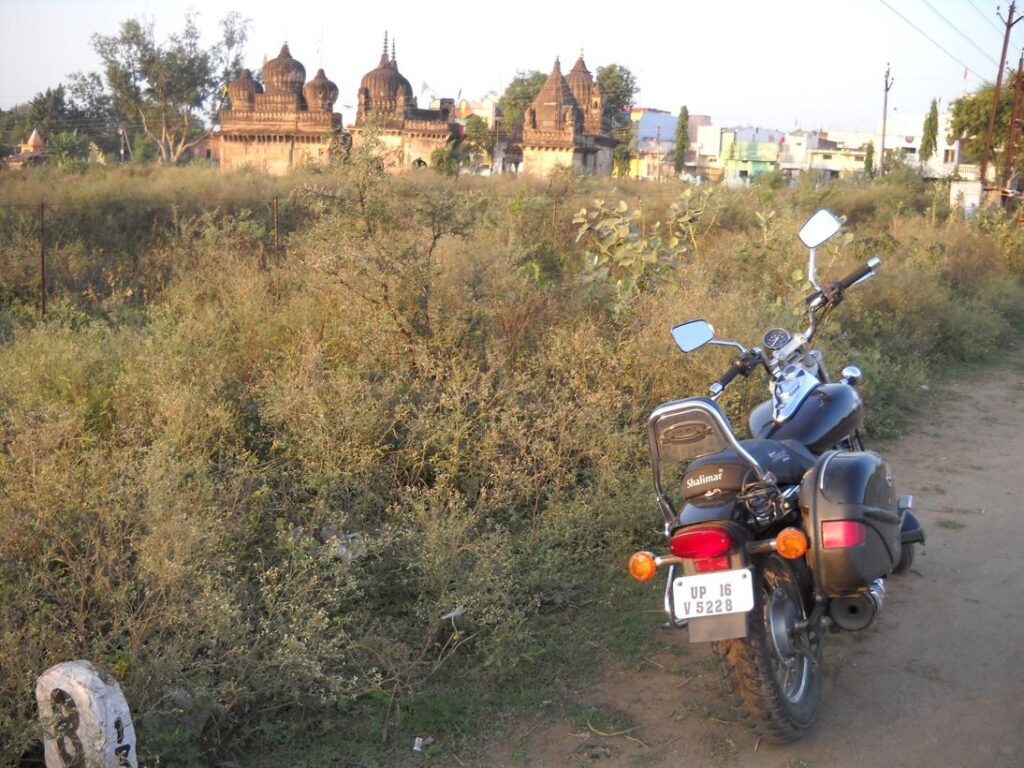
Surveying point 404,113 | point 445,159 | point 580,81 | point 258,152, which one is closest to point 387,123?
point 445,159

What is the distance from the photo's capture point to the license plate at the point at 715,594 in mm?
3148

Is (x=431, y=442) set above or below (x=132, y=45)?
below

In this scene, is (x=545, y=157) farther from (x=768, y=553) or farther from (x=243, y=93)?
(x=768, y=553)

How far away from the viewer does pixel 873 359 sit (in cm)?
843

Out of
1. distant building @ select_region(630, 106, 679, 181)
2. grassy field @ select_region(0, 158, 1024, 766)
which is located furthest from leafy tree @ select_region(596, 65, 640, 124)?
grassy field @ select_region(0, 158, 1024, 766)

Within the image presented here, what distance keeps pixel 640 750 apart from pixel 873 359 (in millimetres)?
5800

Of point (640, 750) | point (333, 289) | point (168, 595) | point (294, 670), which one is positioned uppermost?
point (333, 289)

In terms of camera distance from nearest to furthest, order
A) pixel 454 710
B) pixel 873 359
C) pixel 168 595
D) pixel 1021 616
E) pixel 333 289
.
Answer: pixel 168 595 → pixel 454 710 → pixel 1021 616 → pixel 333 289 → pixel 873 359

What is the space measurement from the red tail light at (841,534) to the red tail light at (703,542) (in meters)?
0.33

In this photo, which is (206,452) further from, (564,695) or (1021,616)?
(1021,616)

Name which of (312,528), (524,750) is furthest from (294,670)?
(312,528)

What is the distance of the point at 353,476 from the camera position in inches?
192

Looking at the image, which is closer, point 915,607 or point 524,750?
point 524,750

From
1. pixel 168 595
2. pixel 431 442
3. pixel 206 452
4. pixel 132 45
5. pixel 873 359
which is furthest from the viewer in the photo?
pixel 132 45
